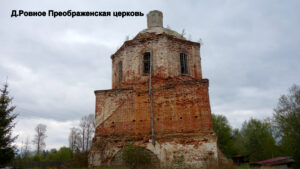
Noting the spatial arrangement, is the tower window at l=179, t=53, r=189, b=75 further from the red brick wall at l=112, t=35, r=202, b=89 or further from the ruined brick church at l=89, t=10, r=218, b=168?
the red brick wall at l=112, t=35, r=202, b=89

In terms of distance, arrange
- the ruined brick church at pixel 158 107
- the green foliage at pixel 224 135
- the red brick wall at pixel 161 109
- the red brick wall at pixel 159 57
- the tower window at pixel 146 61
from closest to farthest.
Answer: the ruined brick church at pixel 158 107 < the red brick wall at pixel 161 109 < the red brick wall at pixel 159 57 < the tower window at pixel 146 61 < the green foliage at pixel 224 135

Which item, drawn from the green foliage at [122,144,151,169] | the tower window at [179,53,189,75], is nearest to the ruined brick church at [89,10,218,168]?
the tower window at [179,53,189,75]

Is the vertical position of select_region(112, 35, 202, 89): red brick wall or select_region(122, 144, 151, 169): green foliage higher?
select_region(112, 35, 202, 89): red brick wall

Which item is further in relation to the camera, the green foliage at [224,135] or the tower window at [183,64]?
the green foliage at [224,135]

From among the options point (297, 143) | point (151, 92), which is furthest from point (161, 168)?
point (297, 143)

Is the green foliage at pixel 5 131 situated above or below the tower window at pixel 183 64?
below

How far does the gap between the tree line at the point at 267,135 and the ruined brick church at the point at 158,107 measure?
1286 cm

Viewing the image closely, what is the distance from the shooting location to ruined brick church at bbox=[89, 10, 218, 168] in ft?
36.9

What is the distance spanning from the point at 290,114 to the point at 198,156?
15.4 metres

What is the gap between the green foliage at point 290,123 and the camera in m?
20.0

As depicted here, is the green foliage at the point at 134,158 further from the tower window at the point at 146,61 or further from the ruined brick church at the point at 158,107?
the tower window at the point at 146,61

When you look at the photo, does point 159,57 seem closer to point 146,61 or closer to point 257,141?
point 146,61

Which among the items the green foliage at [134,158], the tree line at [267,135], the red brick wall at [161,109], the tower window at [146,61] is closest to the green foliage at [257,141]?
the tree line at [267,135]

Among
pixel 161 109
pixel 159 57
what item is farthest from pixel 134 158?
pixel 159 57
